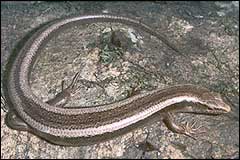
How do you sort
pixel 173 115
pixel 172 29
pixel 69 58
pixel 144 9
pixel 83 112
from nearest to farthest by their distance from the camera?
pixel 83 112 → pixel 173 115 → pixel 69 58 → pixel 172 29 → pixel 144 9

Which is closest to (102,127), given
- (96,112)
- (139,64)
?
(96,112)

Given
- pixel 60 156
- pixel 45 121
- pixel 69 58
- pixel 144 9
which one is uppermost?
pixel 144 9

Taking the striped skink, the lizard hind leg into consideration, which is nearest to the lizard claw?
the striped skink

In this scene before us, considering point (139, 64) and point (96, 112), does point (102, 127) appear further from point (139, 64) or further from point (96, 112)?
point (139, 64)

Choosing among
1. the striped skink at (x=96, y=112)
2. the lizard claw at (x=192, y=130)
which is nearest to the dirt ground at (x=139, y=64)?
the lizard claw at (x=192, y=130)

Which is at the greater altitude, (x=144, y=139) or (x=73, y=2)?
(x=73, y=2)

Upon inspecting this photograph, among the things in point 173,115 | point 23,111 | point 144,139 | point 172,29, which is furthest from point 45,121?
point 172,29

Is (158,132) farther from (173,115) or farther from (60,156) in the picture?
(60,156)
